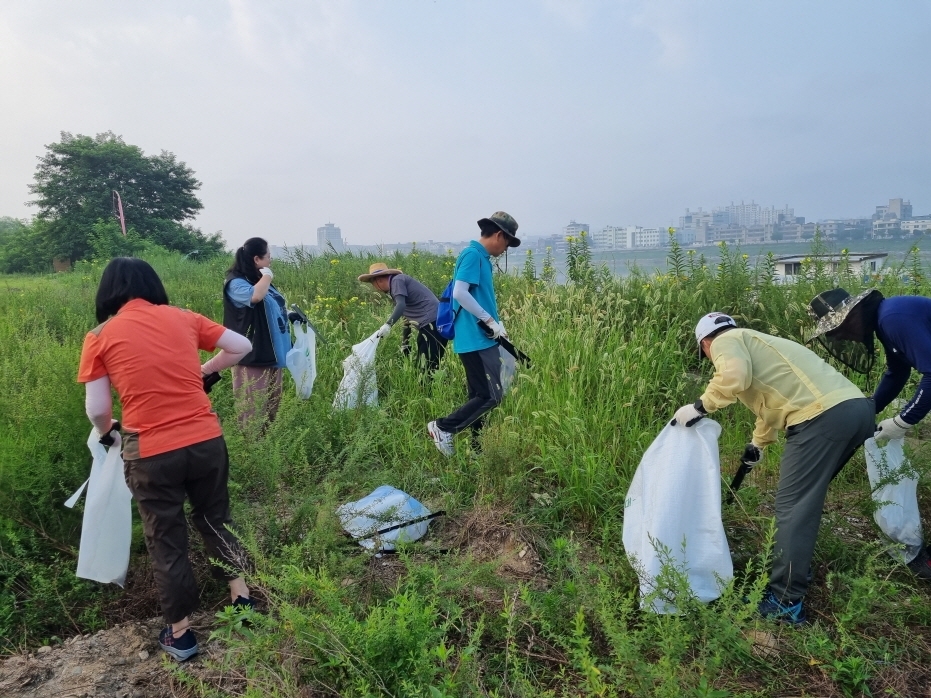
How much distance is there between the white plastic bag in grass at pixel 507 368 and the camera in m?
4.30

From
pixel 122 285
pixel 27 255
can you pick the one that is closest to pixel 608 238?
pixel 122 285

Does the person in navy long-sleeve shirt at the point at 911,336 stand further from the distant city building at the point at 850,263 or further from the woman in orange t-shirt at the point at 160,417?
the distant city building at the point at 850,263

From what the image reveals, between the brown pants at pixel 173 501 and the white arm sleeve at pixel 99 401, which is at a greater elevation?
the white arm sleeve at pixel 99 401

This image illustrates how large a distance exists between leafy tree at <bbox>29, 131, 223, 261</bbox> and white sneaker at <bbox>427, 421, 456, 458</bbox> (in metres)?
20.2

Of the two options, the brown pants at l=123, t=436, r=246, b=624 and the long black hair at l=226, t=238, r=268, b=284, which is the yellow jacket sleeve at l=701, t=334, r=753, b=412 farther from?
the long black hair at l=226, t=238, r=268, b=284

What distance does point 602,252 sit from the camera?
695 cm

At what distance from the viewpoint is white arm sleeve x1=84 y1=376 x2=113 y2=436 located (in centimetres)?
243

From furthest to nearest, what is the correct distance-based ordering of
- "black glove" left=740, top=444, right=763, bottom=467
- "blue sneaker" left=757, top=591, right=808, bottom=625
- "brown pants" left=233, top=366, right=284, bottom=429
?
"brown pants" left=233, top=366, right=284, bottom=429 → "black glove" left=740, top=444, right=763, bottom=467 → "blue sneaker" left=757, top=591, right=808, bottom=625

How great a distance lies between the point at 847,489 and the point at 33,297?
967cm

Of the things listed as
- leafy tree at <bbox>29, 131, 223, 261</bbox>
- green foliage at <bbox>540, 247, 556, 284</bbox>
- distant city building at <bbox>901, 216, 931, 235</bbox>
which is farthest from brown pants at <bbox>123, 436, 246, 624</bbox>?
leafy tree at <bbox>29, 131, 223, 261</bbox>

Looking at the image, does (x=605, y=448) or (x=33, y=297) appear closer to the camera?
(x=605, y=448)

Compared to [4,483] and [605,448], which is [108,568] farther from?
[605,448]

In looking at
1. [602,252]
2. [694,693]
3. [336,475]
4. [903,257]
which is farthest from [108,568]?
[903,257]

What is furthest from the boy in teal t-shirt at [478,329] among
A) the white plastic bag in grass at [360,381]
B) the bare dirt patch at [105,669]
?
the bare dirt patch at [105,669]
